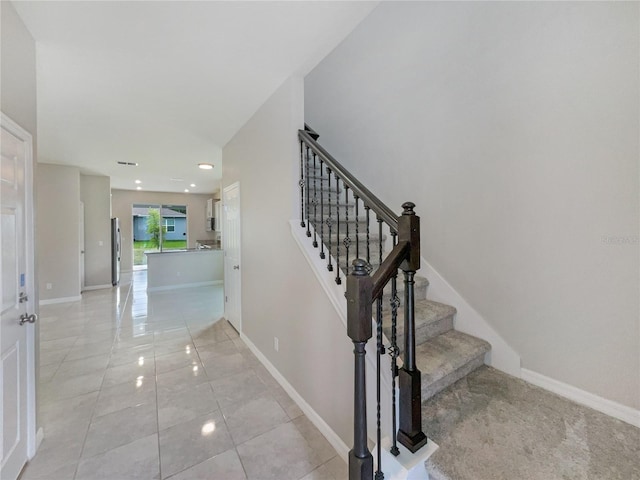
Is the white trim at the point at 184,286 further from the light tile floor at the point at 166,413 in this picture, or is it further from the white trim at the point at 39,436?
the white trim at the point at 39,436

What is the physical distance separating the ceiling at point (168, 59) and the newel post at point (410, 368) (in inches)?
54.9

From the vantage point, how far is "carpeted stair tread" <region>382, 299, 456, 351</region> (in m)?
1.91

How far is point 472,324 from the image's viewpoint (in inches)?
83.9

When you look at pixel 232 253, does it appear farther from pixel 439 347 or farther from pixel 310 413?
pixel 439 347

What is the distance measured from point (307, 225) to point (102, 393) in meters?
2.41

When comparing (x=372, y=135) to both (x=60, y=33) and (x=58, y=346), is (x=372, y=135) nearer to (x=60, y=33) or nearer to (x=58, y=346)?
(x=60, y=33)

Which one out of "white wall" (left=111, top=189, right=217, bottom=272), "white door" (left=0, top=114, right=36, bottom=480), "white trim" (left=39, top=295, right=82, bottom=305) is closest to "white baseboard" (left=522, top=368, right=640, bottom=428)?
"white door" (left=0, top=114, right=36, bottom=480)

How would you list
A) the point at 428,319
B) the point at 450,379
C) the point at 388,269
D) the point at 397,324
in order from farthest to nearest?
the point at 428,319, the point at 397,324, the point at 450,379, the point at 388,269

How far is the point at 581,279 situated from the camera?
5.30ft

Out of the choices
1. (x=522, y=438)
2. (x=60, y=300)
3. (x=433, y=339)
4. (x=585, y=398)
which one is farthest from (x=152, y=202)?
(x=585, y=398)

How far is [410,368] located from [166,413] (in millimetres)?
2059

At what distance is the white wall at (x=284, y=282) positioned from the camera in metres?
1.90

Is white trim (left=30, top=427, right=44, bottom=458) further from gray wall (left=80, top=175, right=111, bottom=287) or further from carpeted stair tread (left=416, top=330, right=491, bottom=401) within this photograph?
gray wall (left=80, top=175, right=111, bottom=287)

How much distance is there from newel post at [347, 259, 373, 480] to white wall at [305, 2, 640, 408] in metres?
1.42
